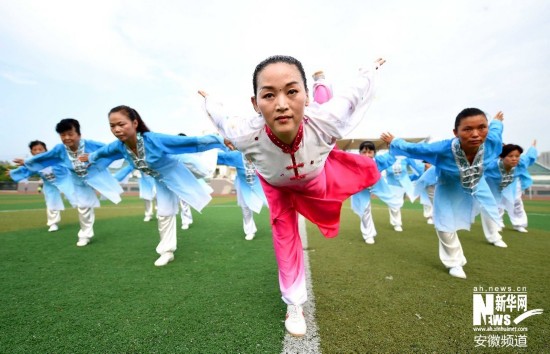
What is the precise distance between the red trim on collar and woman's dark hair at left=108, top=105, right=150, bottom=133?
275 cm

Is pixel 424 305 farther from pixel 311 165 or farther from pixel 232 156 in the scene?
pixel 232 156

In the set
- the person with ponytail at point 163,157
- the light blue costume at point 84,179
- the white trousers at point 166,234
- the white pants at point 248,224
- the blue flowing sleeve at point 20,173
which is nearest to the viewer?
the person with ponytail at point 163,157

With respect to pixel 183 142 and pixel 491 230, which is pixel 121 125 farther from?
pixel 491 230

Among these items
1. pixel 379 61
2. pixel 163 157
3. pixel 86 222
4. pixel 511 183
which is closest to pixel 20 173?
pixel 86 222

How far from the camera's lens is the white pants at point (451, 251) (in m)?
3.47

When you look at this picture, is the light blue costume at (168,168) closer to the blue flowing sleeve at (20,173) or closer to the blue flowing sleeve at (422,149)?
the blue flowing sleeve at (422,149)

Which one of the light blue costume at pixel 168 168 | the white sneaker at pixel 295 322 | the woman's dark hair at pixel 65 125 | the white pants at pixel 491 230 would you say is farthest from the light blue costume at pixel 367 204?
the woman's dark hair at pixel 65 125

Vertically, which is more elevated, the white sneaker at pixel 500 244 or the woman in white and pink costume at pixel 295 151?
the woman in white and pink costume at pixel 295 151

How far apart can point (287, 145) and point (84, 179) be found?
17.6ft

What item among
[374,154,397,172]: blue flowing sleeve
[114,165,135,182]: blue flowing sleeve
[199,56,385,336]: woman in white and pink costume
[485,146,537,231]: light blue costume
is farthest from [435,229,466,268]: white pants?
[114,165,135,182]: blue flowing sleeve

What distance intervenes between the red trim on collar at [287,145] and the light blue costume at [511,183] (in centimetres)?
547

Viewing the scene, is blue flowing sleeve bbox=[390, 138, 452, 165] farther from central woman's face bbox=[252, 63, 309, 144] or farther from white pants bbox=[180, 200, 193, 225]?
white pants bbox=[180, 200, 193, 225]

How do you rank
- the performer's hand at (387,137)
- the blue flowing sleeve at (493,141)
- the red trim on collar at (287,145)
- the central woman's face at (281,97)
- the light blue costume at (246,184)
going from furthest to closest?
the light blue costume at (246,184)
the performer's hand at (387,137)
the blue flowing sleeve at (493,141)
the red trim on collar at (287,145)
the central woman's face at (281,97)

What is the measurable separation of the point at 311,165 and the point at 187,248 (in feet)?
12.1
